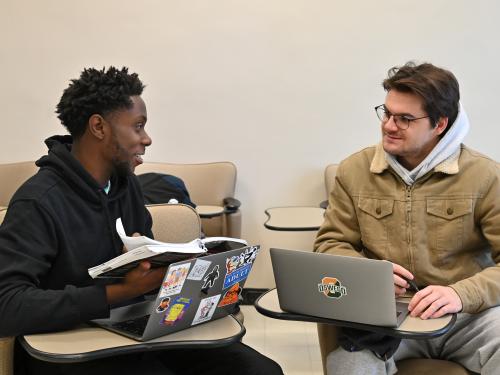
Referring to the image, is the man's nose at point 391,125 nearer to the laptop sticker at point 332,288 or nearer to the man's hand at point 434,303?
the man's hand at point 434,303

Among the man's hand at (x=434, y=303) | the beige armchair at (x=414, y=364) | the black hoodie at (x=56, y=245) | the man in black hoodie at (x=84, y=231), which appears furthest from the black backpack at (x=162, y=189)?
the man's hand at (x=434, y=303)

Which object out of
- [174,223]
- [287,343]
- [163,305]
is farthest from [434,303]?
[287,343]

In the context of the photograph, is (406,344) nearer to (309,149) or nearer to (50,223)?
(50,223)

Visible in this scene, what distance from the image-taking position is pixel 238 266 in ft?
5.12

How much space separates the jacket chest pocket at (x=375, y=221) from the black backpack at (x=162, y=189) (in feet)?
3.45

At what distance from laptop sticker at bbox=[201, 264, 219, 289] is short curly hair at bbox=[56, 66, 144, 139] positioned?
1.82 feet

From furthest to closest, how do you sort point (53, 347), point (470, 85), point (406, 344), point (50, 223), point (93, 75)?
point (470, 85), point (406, 344), point (93, 75), point (50, 223), point (53, 347)

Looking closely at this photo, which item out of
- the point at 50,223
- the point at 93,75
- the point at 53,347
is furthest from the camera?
the point at 93,75

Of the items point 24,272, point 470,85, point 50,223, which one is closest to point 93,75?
point 50,223

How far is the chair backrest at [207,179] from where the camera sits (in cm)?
384

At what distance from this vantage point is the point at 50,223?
1542mm

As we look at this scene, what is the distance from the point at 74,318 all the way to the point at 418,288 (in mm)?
1043

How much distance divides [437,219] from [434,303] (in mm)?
395

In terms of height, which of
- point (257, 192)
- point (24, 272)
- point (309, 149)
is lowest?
point (257, 192)
